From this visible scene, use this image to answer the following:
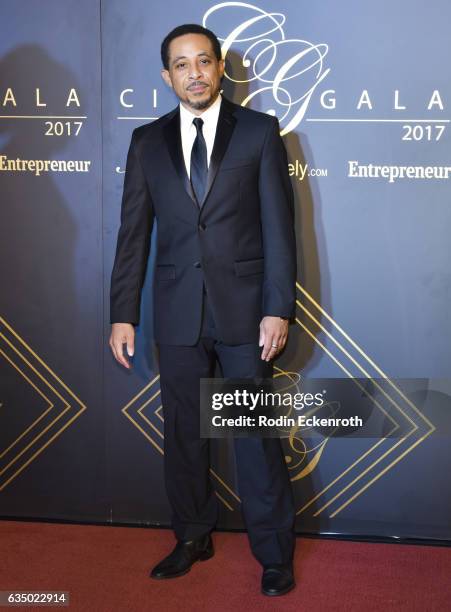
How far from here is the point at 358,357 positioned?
10.1 ft

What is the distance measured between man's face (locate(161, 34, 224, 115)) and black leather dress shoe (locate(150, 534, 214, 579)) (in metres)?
1.50

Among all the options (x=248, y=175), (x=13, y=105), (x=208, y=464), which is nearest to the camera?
(x=248, y=175)

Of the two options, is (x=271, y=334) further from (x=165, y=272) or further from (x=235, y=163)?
(x=235, y=163)

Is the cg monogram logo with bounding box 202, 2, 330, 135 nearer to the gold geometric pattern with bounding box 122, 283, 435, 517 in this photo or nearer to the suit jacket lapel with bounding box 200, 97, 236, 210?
the suit jacket lapel with bounding box 200, 97, 236, 210

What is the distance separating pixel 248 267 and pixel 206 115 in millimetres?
533

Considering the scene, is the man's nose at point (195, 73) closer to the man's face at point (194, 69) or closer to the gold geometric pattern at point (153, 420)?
the man's face at point (194, 69)

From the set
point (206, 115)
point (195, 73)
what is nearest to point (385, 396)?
point (206, 115)

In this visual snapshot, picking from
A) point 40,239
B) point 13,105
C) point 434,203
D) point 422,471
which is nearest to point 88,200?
point 40,239

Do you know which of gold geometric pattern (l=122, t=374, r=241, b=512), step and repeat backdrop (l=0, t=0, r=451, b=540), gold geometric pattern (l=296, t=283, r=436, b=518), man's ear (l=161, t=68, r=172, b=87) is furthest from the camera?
gold geometric pattern (l=122, t=374, r=241, b=512)

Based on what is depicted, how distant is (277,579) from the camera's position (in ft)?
8.76

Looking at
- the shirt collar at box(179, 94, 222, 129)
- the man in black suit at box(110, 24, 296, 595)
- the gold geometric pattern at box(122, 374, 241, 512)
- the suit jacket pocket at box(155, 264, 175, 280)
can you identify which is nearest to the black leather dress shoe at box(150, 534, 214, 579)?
the man in black suit at box(110, 24, 296, 595)

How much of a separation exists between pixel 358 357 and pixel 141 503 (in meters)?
1.04

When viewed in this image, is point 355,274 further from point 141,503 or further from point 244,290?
point 141,503

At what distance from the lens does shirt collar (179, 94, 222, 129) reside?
2.75 metres
